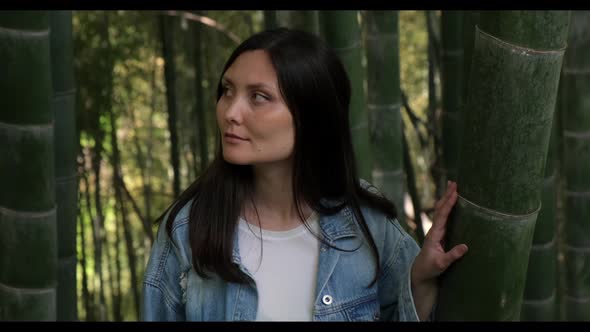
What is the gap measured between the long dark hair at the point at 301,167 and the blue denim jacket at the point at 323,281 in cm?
2

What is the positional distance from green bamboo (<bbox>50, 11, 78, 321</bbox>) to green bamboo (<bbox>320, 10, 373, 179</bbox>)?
62cm

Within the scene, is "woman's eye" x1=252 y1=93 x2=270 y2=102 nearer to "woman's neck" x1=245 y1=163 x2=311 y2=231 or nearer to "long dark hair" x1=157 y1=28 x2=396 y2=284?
"long dark hair" x1=157 y1=28 x2=396 y2=284

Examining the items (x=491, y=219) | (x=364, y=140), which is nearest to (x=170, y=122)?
(x=364, y=140)

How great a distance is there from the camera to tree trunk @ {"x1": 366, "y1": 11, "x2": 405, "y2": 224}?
2418mm

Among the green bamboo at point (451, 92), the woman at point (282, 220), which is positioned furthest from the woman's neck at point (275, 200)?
the green bamboo at point (451, 92)

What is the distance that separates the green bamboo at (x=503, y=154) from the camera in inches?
37.3

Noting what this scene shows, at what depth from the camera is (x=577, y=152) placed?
233 cm

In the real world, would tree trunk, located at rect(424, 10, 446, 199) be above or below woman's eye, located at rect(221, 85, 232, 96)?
below

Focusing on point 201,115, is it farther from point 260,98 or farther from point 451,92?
point 260,98

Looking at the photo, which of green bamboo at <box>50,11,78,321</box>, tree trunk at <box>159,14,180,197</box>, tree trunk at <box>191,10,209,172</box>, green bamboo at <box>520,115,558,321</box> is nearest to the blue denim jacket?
green bamboo at <box>520,115,558,321</box>

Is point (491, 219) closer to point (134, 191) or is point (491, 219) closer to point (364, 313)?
point (364, 313)

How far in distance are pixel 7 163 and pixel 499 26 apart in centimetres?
119

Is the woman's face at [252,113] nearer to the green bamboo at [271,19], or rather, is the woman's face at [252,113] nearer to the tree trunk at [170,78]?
the green bamboo at [271,19]
